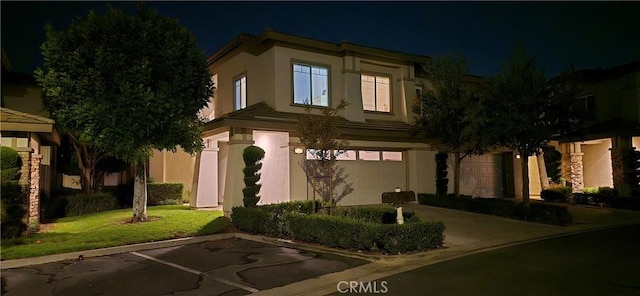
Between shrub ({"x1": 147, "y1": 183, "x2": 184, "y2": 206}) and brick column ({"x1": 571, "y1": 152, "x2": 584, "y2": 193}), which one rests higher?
brick column ({"x1": 571, "y1": 152, "x2": 584, "y2": 193})

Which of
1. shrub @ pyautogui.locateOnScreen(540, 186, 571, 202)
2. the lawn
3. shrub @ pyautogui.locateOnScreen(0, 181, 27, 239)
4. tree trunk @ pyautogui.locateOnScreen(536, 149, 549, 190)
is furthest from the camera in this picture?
tree trunk @ pyautogui.locateOnScreen(536, 149, 549, 190)

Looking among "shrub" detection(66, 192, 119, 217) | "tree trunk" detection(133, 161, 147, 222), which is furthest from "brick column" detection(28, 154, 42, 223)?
"shrub" detection(66, 192, 119, 217)

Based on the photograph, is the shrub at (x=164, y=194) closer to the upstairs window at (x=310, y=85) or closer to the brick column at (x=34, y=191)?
the brick column at (x=34, y=191)

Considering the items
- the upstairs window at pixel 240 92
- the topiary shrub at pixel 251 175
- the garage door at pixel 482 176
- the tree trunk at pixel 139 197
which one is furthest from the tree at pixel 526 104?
the tree trunk at pixel 139 197

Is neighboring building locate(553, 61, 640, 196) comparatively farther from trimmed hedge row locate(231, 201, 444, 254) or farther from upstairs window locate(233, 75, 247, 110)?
upstairs window locate(233, 75, 247, 110)

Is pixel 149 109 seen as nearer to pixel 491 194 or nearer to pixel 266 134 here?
pixel 266 134

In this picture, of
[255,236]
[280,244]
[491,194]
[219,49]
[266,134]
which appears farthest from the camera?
[491,194]

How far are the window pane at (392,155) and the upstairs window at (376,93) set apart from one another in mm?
2045

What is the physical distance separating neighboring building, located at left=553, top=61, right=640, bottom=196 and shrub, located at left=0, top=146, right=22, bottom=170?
917 inches

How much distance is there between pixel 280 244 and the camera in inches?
434

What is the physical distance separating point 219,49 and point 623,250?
16.7m

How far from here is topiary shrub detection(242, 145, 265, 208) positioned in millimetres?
13766

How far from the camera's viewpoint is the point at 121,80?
39.9ft

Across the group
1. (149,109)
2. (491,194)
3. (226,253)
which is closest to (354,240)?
(226,253)
